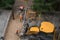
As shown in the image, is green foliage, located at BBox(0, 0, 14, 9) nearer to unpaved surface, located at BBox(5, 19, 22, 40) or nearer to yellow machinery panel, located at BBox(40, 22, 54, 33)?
unpaved surface, located at BBox(5, 19, 22, 40)

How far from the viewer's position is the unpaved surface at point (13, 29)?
8.26m

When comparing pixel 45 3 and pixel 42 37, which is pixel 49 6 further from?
pixel 42 37

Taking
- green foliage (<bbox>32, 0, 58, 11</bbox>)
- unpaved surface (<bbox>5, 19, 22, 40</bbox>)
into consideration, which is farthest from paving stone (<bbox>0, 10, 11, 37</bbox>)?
green foliage (<bbox>32, 0, 58, 11</bbox>)

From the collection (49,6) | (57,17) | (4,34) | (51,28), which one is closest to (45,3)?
(49,6)

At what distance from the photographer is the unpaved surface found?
27.1 ft

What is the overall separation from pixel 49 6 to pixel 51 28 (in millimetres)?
1416

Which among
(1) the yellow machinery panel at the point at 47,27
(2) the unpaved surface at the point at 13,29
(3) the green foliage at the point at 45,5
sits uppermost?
(3) the green foliage at the point at 45,5

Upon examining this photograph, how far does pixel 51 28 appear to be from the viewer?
7.98 meters

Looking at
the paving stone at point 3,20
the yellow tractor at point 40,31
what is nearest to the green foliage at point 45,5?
the yellow tractor at point 40,31

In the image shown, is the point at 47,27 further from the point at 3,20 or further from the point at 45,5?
the point at 3,20

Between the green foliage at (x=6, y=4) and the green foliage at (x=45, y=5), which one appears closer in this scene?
the green foliage at (x=45, y=5)

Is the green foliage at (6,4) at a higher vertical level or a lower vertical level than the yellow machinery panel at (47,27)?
higher

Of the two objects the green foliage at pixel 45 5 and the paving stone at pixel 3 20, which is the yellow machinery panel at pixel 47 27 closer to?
the green foliage at pixel 45 5

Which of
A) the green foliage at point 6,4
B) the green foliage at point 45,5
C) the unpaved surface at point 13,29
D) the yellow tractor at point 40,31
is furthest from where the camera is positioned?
the green foliage at point 6,4
